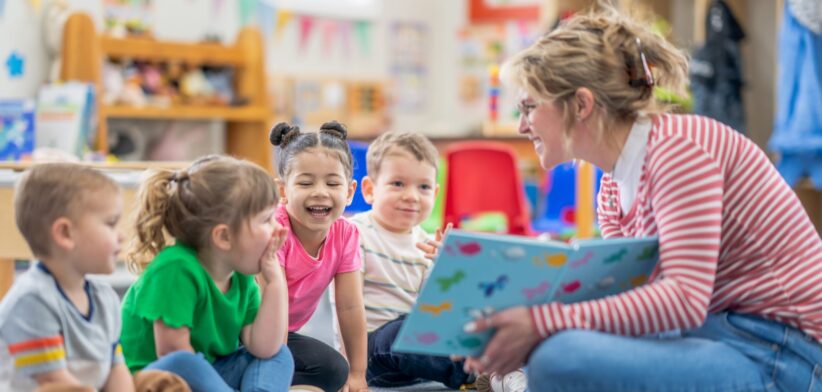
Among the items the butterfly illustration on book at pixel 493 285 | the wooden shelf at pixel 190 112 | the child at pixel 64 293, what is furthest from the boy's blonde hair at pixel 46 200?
the wooden shelf at pixel 190 112

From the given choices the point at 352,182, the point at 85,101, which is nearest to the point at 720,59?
the point at 85,101

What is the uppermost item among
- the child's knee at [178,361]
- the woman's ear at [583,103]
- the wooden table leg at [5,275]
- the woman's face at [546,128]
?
the woman's ear at [583,103]

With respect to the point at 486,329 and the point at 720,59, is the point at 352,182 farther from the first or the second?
the point at 720,59

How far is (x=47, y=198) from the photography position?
4.62ft

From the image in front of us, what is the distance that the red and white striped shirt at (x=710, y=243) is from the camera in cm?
141

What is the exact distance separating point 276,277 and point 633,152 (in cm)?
61

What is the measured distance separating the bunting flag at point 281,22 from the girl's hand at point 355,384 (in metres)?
4.31

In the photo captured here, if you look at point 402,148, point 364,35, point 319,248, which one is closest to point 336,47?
point 364,35

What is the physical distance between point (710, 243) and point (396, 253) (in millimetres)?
→ 1006

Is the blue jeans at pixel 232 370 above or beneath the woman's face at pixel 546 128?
beneath

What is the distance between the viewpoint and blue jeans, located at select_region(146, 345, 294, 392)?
1530mm

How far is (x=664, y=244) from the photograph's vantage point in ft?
4.72

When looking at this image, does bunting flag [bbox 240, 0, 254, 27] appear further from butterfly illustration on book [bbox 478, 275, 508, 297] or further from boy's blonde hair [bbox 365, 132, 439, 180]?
butterfly illustration on book [bbox 478, 275, 508, 297]

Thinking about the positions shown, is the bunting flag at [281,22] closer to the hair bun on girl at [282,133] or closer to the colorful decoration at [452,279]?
the hair bun on girl at [282,133]
